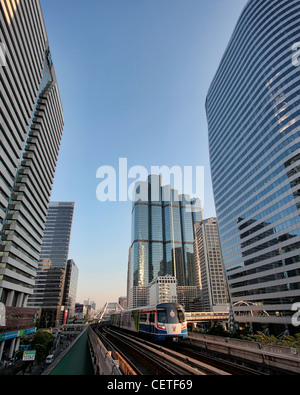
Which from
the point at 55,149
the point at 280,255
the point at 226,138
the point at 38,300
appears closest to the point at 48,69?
the point at 55,149

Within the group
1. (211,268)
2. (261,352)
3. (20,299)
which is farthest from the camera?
(211,268)

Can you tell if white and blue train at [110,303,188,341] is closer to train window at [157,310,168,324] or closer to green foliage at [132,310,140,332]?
train window at [157,310,168,324]

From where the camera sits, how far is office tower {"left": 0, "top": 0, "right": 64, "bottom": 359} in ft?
144

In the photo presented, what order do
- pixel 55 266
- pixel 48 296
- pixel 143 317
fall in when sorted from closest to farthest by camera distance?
pixel 143 317 < pixel 48 296 < pixel 55 266

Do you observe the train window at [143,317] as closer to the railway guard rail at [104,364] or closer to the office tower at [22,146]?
the railway guard rail at [104,364]

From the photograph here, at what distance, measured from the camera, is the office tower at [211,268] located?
145 metres

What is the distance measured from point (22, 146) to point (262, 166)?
61.1m

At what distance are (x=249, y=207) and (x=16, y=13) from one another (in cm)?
7115

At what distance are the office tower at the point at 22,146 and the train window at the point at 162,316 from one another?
117ft

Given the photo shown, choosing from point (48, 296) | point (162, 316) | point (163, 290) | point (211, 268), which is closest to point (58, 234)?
point (48, 296)

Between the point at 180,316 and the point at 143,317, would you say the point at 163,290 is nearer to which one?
the point at 143,317

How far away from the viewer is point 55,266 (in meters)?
138

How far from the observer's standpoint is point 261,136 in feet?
205

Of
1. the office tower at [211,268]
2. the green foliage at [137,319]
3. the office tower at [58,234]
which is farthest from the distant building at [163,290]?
the green foliage at [137,319]
